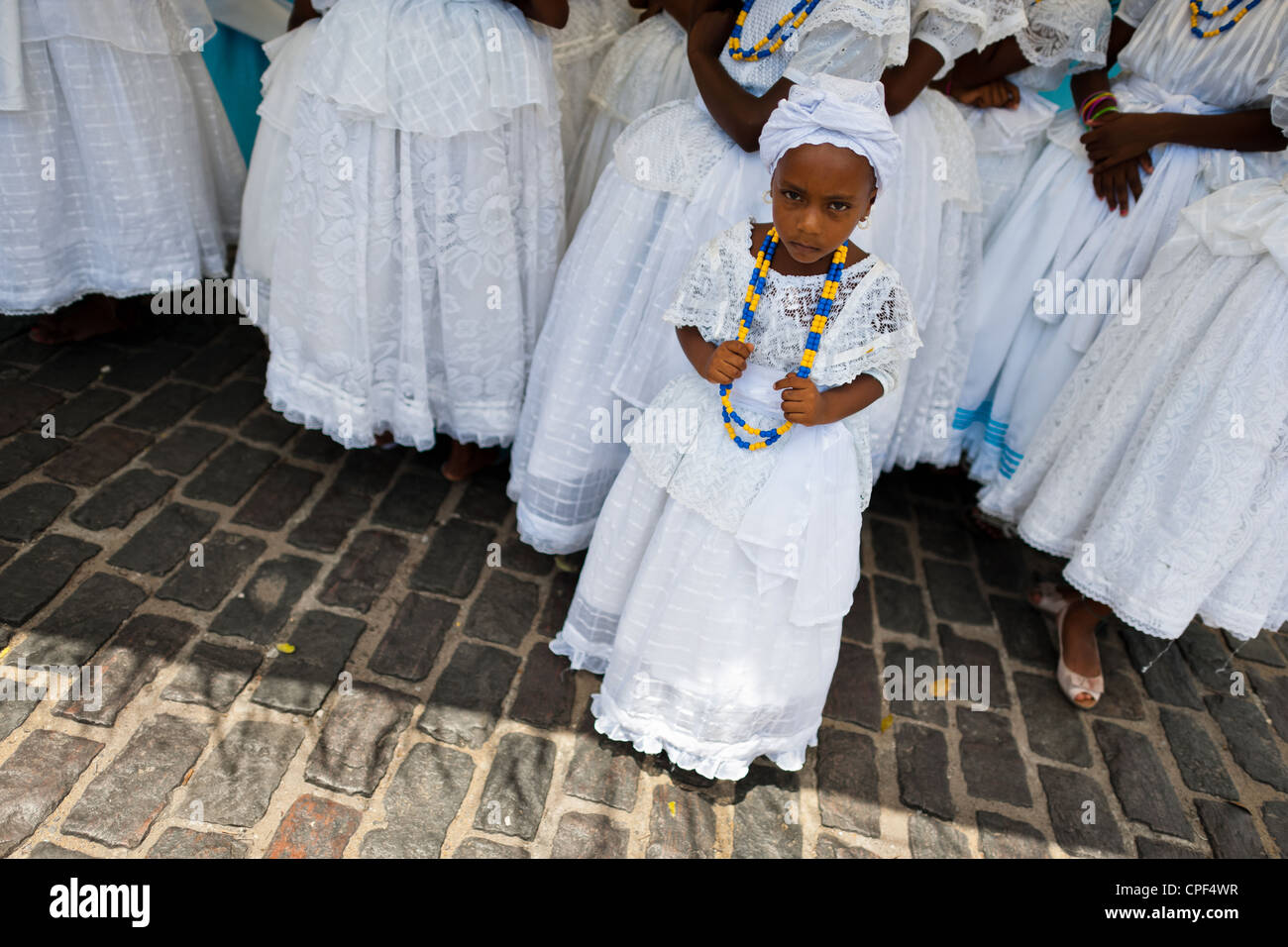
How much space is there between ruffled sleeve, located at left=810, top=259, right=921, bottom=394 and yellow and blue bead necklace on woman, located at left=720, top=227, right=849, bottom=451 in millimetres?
34

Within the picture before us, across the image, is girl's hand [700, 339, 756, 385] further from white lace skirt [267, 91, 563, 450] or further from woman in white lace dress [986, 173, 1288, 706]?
woman in white lace dress [986, 173, 1288, 706]

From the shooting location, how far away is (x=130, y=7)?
3.23 meters

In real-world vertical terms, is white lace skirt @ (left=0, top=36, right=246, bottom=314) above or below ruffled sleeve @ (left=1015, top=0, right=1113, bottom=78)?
below

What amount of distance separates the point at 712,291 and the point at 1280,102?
194cm

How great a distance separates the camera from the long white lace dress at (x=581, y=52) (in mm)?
3275

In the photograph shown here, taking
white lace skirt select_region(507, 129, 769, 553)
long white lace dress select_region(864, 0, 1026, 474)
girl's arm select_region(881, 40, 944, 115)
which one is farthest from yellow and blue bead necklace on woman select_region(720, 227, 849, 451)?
girl's arm select_region(881, 40, 944, 115)

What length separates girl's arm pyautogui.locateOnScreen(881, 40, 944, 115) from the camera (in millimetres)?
2549

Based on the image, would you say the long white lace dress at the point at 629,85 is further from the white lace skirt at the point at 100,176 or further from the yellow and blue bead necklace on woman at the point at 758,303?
the white lace skirt at the point at 100,176

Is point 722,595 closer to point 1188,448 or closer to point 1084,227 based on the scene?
point 1188,448

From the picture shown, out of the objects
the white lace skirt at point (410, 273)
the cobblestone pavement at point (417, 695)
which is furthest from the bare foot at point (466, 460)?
the white lace skirt at point (410, 273)

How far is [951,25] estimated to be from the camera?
99.7 inches

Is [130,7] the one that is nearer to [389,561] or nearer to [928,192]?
[389,561]

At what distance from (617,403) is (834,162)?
1.18m
